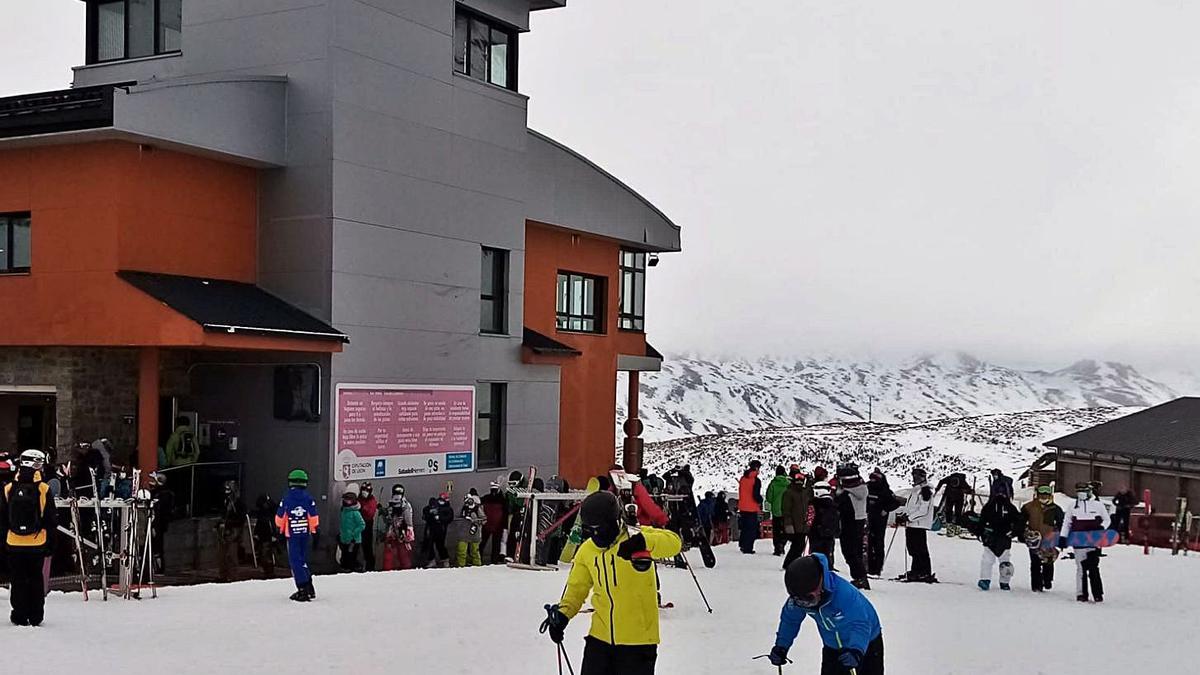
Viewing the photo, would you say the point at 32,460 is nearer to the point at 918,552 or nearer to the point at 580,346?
the point at 918,552

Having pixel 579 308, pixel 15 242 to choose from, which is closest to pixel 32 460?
pixel 15 242

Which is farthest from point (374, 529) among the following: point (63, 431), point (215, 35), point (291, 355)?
point (215, 35)

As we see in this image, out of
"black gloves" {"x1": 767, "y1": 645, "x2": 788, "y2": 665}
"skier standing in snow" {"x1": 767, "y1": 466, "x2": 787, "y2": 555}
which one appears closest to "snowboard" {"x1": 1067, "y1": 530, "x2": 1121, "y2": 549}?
"skier standing in snow" {"x1": 767, "y1": 466, "x2": 787, "y2": 555}

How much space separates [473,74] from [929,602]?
13936 millimetres

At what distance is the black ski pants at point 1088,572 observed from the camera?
16.2 meters

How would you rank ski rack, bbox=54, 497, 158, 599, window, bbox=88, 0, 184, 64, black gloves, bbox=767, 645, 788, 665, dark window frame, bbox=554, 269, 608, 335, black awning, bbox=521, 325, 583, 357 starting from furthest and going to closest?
1. dark window frame, bbox=554, 269, 608, 335
2. black awning, bbox=521, 325, 583, 357
3. window, bbox=88, 0, 184, 64
4. ski rack, bbox=54, 497, 158, 599
5. black gloves, bbox=767, 645, 788, 665

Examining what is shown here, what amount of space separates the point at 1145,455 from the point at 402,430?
860 inches

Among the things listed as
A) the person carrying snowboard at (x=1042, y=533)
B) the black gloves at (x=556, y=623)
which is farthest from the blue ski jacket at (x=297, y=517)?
the person carrying snowboard at (x=1042, y=533)

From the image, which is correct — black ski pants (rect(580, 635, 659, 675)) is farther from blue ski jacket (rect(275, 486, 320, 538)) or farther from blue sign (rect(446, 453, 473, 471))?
blue sign (rect(446, 453, 473, 471))

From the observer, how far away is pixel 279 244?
835 inches

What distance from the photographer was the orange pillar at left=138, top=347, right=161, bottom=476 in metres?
19.0

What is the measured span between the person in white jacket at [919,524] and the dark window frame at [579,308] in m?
12.5

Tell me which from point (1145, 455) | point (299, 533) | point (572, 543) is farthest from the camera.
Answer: point (1145, 455)

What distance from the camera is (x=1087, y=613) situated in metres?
15.2
